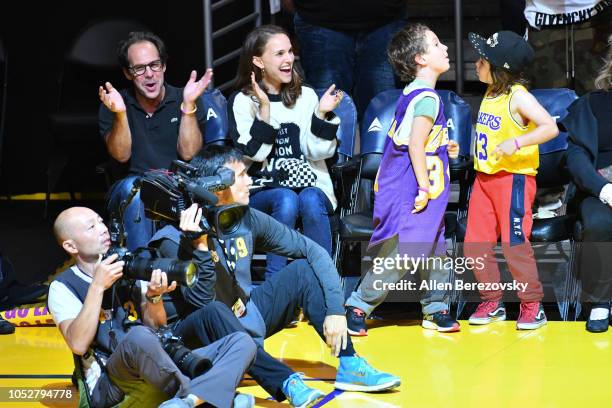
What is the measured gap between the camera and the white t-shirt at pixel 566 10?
7078mm

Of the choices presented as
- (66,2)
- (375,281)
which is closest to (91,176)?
(66,2)

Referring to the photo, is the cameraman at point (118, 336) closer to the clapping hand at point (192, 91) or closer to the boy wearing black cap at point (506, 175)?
the clapping hand at point (192, 91)

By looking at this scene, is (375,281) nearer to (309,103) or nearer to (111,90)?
(309,103)

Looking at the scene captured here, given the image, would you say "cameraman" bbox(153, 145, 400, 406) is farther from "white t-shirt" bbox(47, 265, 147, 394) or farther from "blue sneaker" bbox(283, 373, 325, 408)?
"white t-shirt" bbox(47, 265, 147, 394)

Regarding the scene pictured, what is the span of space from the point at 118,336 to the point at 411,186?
2.10 m

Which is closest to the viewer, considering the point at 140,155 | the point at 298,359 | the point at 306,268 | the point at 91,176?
the point at 306,268

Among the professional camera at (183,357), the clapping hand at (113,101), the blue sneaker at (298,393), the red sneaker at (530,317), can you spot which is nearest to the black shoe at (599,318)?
the red sneaker at (530,317)

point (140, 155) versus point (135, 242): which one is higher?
point (140, 155)

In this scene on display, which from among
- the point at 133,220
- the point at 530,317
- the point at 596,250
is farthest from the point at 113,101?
the point at 596,250

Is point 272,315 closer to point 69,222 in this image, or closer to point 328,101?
point 69,222

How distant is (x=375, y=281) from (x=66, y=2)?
428 cm

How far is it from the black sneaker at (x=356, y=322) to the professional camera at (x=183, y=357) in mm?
1786

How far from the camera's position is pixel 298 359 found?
5.46m

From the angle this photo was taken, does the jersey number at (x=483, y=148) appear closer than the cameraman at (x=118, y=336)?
No
